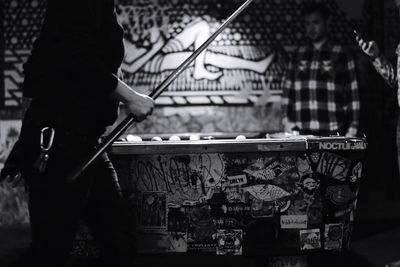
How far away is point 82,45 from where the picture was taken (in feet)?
7.70

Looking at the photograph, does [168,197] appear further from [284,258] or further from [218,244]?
[284,258]

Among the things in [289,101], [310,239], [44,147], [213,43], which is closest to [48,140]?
[44,147]

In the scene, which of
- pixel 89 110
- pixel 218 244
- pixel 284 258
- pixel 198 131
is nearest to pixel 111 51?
pixel 89 110

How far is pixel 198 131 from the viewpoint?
6.53 meters

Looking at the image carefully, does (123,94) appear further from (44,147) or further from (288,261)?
(288,261)

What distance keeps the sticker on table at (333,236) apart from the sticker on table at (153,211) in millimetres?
915

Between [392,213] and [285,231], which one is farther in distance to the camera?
[392,213]

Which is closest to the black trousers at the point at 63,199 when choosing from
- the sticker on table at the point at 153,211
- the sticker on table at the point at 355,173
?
the sticker on table at the point at 153,211

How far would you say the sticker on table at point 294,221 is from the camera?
10.6 feet

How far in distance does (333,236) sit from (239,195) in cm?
59

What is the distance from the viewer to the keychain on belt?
2.35 m

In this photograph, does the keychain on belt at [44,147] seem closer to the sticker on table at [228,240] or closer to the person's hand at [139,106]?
the person's hand at [139,106]

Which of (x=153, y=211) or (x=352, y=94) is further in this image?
(x=352, y=94)

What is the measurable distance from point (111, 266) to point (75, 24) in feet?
3.61
